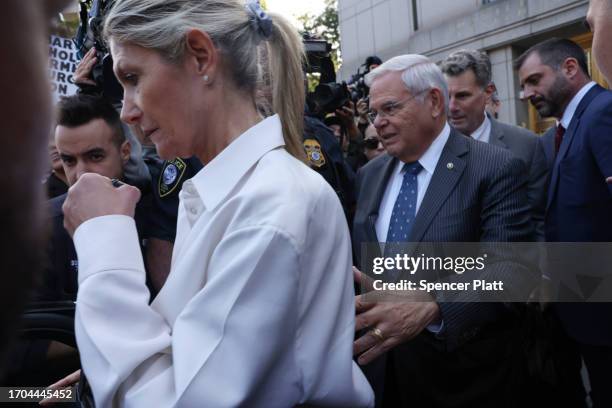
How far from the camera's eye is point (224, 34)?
4.35 feet

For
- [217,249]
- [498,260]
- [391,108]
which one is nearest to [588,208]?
[498,260]

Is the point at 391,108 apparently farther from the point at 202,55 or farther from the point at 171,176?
the point at 202,55

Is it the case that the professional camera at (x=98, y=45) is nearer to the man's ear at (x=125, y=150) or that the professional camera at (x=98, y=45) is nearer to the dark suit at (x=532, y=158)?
the man's ear at (x=125, y=150)

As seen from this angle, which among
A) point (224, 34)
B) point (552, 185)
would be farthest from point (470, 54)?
point (224, 34)

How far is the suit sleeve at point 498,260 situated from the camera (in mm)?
2174

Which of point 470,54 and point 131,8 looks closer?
point 131,8

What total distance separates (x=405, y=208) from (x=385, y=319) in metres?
0.78

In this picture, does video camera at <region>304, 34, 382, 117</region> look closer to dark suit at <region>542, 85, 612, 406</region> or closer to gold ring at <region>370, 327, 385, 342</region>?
dark suit at <region>542, 85, 612, 406</region>

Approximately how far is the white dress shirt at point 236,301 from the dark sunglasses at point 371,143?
332 centimetres

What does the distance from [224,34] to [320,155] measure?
170 cm

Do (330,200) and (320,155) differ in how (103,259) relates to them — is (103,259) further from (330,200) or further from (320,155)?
(320,155)

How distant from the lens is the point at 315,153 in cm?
296

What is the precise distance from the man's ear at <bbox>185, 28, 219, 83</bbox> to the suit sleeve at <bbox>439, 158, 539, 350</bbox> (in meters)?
1.31

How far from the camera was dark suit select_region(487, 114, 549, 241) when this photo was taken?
2.98 meters
